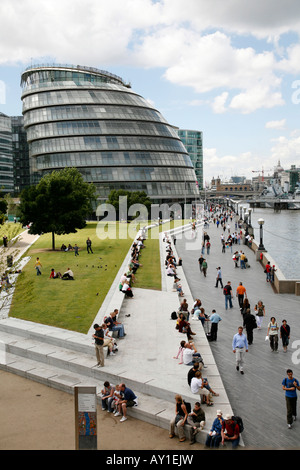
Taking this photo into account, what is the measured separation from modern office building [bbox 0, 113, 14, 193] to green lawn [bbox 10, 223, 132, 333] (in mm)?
98532

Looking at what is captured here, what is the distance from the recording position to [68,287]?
26172mm

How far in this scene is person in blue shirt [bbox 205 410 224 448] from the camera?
1044 cm

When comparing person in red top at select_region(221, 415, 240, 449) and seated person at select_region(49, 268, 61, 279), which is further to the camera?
seated person at select_region(49, 268, 61, 279)

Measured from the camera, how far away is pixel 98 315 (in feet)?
65.6

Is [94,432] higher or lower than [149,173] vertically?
lower

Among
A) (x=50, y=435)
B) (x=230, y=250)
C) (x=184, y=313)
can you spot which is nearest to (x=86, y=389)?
(x=50, y=435)

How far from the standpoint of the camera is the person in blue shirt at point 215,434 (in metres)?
10.4

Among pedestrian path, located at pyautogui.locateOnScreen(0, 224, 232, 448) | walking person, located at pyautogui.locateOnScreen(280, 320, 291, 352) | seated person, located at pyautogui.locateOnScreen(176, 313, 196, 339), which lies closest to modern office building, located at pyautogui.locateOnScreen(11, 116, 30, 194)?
pedestrian path, located at pyautogui.locateOnScreen(0, 224, 232, 448)

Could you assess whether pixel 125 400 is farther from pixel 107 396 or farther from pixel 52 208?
pixel 52 208

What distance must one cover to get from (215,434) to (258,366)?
5.15 meters

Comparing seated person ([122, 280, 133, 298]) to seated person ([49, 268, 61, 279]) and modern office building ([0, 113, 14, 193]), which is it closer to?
seated person ([49, 268, 61, 279])

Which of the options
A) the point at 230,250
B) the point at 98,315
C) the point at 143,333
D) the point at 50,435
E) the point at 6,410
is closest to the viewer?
the point at 50,435
